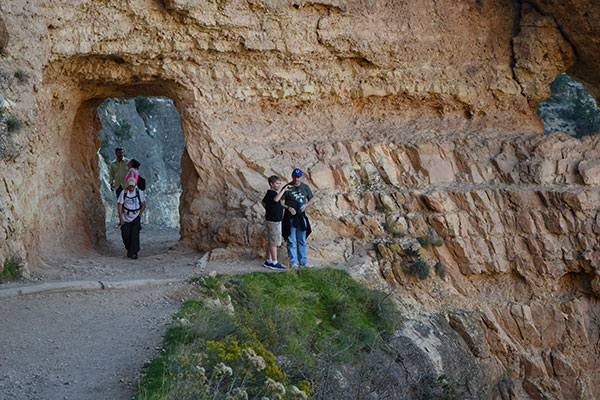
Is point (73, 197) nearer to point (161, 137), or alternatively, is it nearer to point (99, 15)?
point (99, 15)

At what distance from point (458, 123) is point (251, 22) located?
5.45 metres

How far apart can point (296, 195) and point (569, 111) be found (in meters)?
25.4

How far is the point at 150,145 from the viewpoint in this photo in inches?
1377

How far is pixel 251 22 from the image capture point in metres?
13.9

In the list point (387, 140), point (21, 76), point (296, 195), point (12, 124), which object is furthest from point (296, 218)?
point (21, 76)

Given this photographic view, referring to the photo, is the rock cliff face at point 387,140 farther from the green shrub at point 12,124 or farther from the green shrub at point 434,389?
the green shrub at point 434,389

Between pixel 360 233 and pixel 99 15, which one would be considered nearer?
pixel 99 15

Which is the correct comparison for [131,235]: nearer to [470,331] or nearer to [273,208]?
[273,208]

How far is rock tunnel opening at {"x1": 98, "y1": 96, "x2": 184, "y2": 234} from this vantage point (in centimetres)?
3103

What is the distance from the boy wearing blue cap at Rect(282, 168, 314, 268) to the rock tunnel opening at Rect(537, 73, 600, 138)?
73.1 ft

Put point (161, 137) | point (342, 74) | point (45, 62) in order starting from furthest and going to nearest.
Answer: point (161, 137)
point (342, 74)
point (45, 62)

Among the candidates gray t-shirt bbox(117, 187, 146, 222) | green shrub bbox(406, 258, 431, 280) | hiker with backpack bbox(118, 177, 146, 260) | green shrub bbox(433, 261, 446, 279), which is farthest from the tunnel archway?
green shrub bbox(433, 261, 446, 279)

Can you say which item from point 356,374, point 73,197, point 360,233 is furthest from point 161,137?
point 356,374

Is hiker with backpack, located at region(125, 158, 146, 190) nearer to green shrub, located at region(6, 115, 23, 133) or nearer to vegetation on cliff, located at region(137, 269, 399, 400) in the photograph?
green shrub, located at region(6, 115, 23, 133)
